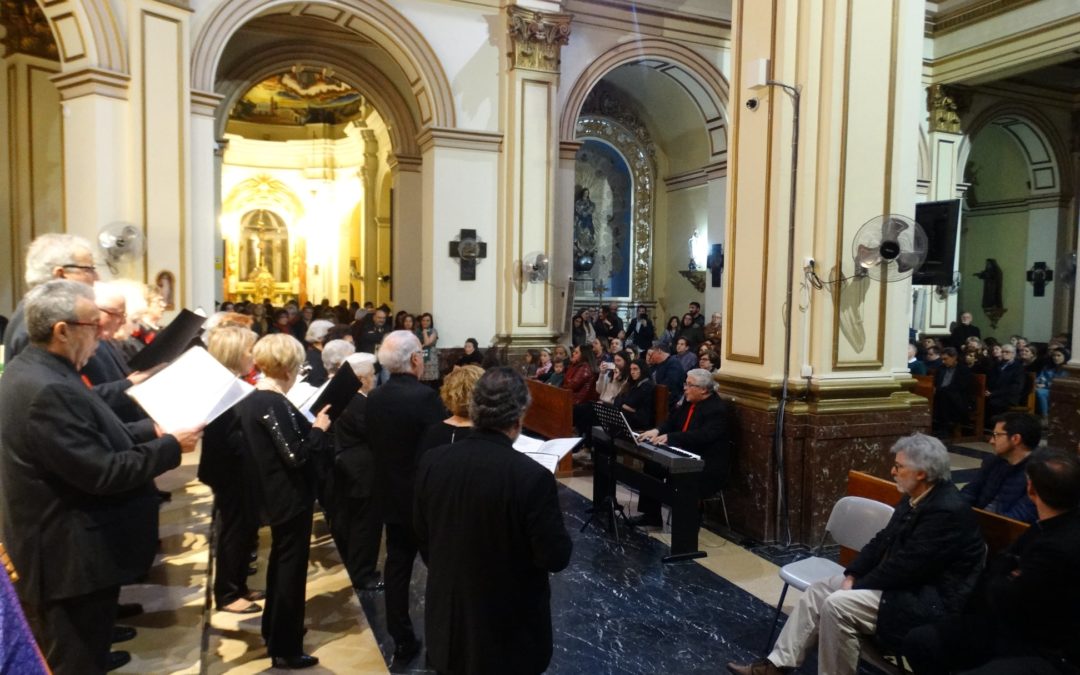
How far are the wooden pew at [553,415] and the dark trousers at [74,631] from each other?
15.5 ft

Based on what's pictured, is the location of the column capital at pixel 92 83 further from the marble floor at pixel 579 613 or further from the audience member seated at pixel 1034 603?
the audience member seated at pixel 1034 603

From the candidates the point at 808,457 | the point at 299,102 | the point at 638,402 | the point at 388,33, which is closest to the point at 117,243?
the point at 388,33

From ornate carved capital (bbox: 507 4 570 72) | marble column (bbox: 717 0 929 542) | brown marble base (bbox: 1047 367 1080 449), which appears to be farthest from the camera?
ornate carved capital (bbox: 507 4 570 72)

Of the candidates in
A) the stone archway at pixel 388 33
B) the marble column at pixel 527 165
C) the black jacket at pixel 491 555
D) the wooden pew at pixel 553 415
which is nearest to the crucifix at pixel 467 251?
the marble column at pixel 527 165

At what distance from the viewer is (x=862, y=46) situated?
518 cm

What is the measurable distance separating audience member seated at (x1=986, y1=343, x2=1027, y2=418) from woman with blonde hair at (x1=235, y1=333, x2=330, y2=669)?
8899mm

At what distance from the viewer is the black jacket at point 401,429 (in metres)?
3.62

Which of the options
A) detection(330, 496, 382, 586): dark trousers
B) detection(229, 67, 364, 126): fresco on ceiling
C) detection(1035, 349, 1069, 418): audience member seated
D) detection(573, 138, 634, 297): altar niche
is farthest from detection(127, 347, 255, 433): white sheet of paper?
detection(229, 67, 364, 126): fresco on ceiling

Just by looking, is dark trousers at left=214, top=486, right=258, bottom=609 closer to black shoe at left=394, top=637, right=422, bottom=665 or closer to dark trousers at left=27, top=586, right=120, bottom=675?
black shoe at left=394, top=637, right=422, bottom=665

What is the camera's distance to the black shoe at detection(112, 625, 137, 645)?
3682 millimetres

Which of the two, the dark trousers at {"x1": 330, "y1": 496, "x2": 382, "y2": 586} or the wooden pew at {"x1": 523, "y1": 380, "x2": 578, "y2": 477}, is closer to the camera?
the dark trousers at {"x1": 330, "y1": 496, "x2": 382, "y2": 586}

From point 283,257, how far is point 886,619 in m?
20.8

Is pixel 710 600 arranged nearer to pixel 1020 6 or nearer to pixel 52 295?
pixel 52 295

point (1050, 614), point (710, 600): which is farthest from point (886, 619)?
point (710, 600)
